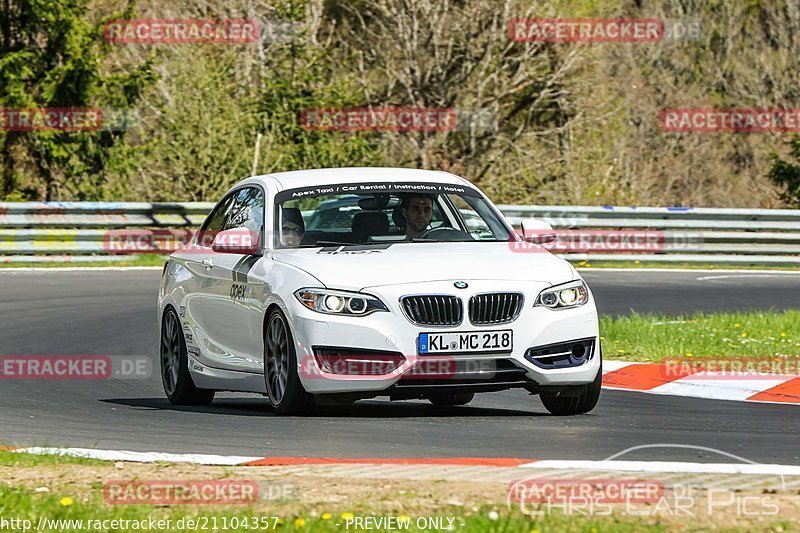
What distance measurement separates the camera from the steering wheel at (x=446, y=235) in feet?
33.4

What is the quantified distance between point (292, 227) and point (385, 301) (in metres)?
1.40

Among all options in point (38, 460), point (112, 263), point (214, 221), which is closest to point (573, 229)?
point (112, 263)

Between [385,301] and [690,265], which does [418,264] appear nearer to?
[385,301]

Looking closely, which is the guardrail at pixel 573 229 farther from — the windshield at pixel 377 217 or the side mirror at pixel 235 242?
the side mirror at pixel 235 242

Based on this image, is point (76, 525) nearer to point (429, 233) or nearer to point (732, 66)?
point (429, 233)

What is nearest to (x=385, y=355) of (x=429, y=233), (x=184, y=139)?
(x=429, y=233)

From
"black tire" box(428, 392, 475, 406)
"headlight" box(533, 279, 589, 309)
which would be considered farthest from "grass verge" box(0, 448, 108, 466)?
"black tire" box(428, 392, 475, 406)

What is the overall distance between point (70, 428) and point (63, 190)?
69.2ft

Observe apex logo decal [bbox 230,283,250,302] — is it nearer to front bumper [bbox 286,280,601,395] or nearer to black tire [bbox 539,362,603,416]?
front bumper [bbox 286,280,601,395]

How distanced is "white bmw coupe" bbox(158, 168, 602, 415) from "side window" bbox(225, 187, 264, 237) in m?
0.02

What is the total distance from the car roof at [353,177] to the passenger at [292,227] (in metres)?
0.24

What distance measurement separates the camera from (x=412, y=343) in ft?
29.4

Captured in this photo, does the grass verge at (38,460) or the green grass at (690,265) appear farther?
the green grass at (690,265)

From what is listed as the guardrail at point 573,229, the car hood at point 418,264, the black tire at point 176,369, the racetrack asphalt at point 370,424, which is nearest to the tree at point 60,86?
the guardrail at point 573,229
